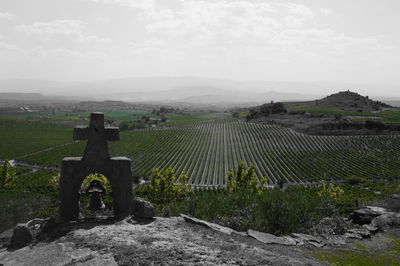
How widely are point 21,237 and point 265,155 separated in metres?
64.3

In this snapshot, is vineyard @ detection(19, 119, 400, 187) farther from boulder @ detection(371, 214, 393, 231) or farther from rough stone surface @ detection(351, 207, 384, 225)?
boulder @ detection(371, 214, 393, 231)

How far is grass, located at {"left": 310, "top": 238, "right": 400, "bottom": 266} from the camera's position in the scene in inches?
467

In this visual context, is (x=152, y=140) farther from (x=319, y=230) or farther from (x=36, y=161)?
(x=319, y=230)

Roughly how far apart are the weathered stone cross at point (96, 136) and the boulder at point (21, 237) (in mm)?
3872

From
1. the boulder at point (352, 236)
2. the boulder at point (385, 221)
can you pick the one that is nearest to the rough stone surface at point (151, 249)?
the boulder at point (352, 236)

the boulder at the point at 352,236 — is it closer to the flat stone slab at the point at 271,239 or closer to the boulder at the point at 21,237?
the flat stone slab at the point at 271,239

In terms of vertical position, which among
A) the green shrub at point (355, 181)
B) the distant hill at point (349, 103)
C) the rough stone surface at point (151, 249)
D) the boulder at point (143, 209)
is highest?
the distant hill at point (349, 103)

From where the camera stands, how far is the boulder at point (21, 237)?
1216cm

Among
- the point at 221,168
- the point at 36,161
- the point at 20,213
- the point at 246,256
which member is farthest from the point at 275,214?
the point at 36,161

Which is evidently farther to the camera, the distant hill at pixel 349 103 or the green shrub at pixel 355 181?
the distant hill at pixel 349 103

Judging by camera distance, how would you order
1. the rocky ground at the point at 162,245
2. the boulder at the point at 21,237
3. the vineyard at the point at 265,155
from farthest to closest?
the vineyard at the point at 265,155 < the boulder at the point at 21,237 < the rocky ground at the point at 162,245

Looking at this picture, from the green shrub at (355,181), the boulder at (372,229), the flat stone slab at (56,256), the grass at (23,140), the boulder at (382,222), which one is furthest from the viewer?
the grass at (23,140)

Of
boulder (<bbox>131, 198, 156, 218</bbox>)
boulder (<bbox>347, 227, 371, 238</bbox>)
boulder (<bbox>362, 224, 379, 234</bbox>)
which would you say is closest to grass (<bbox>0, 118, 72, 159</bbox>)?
boulder (<bbox>131, 198, 156, 218</bbox>)

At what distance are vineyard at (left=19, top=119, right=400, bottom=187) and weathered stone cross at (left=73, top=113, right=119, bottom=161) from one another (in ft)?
123
